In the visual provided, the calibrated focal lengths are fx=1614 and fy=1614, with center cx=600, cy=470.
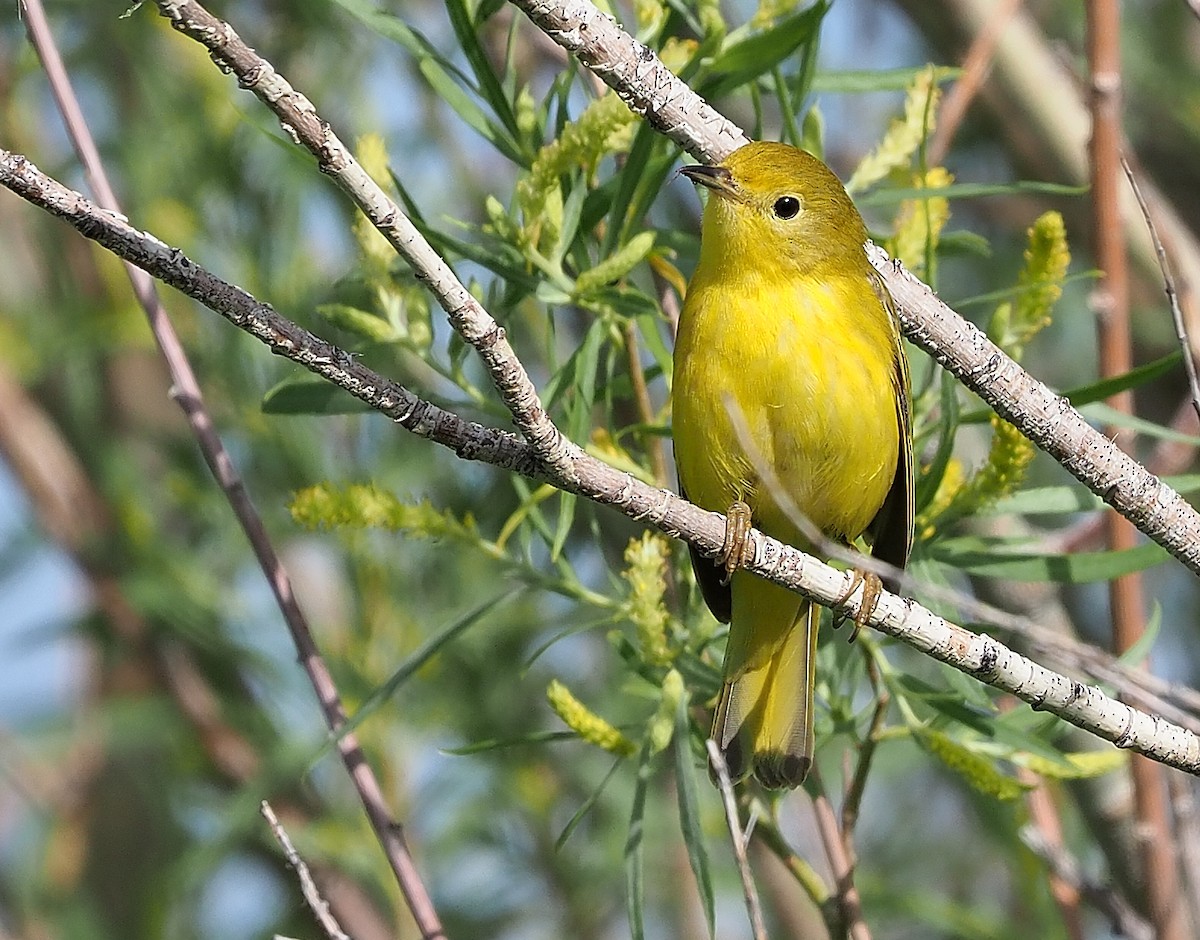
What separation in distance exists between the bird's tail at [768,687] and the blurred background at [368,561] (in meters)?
0.25

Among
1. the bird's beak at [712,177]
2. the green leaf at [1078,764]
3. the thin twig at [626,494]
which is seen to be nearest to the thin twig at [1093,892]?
the green leaf at [1078,764]

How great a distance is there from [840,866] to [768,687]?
12.9 inches

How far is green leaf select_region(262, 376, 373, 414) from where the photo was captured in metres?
2.71

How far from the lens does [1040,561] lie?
275 cm

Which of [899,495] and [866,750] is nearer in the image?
[866,750]

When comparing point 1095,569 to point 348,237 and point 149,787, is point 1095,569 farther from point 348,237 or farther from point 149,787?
point 149,787

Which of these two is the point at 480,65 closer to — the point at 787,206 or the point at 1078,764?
the point at 787,206

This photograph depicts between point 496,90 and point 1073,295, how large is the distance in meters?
3.34

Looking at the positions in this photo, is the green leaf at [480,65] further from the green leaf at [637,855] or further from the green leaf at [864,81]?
the green leaf at [637,855]

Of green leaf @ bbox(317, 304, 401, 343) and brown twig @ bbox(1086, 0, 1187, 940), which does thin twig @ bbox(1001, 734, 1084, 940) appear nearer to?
brown twig @ bbox(1086, 0, 1187, 940)

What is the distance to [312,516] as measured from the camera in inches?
97.3

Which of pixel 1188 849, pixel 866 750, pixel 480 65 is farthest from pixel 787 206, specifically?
pixel 1188 849

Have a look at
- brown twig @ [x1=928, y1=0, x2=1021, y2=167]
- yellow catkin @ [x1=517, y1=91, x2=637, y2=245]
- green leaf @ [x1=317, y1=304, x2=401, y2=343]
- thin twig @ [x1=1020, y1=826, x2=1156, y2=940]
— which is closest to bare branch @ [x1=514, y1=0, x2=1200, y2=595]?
yellow catkin @ [x1=517, y1=91, x2=637, y2=245]

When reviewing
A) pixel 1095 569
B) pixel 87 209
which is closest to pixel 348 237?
pixel 1095 569
